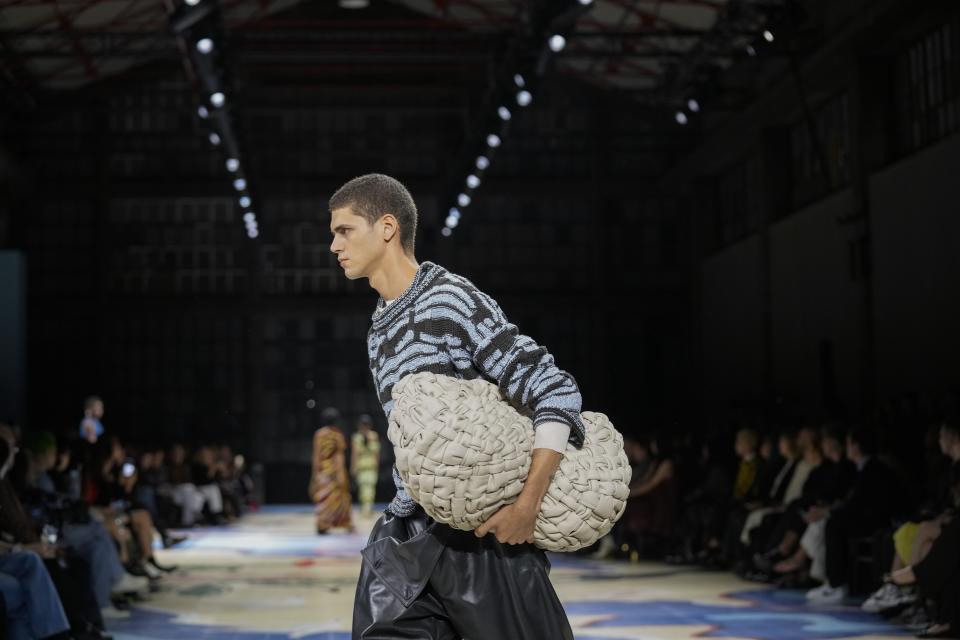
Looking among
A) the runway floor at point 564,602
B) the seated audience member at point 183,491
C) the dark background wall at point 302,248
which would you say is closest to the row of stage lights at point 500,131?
the dark background wall at point 302,248

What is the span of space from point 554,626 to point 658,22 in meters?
16.1

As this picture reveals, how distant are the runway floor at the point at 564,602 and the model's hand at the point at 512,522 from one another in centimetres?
476

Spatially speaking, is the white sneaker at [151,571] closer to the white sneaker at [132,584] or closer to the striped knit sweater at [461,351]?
the white sneaker at [132,584]

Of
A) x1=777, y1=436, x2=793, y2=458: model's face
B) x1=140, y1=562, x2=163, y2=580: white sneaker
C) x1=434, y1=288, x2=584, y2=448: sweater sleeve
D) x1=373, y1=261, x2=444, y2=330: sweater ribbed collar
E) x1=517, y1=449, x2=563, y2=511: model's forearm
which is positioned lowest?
x1=140, y1=562, x2=163, y2=580: white sneaker

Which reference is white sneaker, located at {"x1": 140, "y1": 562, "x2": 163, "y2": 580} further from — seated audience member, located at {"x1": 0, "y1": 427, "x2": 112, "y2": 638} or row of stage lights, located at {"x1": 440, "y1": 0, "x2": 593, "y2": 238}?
row of stage lights, located at {"x1": 440, "y1": 0, "x2": 593, "y2": 238}

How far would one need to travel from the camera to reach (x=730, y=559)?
10977 mm

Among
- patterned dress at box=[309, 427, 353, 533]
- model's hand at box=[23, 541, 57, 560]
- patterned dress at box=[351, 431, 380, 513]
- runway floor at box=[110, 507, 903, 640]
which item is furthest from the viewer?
patterned dress at box=[351, 431, 380, 513]

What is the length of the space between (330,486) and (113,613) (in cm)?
712

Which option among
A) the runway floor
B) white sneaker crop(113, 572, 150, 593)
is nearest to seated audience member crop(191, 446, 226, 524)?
the runway floor

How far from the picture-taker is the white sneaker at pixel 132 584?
363 inches

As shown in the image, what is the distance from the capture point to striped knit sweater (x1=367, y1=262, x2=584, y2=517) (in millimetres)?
2514

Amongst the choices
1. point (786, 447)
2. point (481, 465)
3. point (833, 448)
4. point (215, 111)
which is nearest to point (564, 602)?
point (833, 448)

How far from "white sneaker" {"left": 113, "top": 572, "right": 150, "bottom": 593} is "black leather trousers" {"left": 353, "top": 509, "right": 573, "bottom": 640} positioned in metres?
6.93

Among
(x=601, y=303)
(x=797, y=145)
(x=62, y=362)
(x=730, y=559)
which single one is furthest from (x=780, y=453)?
(x=62, y=362)
